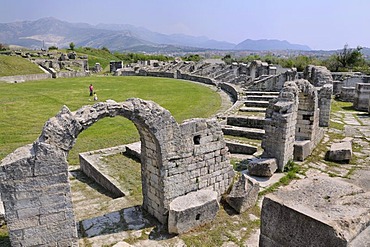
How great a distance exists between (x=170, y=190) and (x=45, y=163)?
10.1 feet

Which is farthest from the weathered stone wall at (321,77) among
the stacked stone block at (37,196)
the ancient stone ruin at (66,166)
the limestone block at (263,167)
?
the stacked stone block at (37,196)

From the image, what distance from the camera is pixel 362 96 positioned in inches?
806

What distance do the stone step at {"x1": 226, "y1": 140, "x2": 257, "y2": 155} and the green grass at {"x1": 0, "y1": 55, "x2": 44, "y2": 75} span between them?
41121mm

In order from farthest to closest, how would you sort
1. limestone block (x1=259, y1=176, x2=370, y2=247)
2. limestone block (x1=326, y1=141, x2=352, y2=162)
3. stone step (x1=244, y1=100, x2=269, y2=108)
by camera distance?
1. stone step (x1=244, y1=100, x2=269, y2=108)
2. limestone block (x1=326, y1=141, x2=352, y2=162)
3. limestone block (x1=259, y1=176, x2=370, y2=247)

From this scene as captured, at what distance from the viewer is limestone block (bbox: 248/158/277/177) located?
10.0 m

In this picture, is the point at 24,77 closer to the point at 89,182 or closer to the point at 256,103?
the point at 256,103

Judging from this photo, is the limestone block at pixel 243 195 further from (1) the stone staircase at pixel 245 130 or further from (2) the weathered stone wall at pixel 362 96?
(2) the weathered stone wall at pixel 362 96

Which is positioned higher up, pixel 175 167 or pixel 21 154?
pixel 21 154

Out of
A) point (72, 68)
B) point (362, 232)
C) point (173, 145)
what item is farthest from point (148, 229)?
point (72, 68)

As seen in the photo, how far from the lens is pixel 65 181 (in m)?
5.89

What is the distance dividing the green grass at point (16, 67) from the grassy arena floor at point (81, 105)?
622 inches

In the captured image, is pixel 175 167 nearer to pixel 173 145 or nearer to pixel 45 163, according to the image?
pixel 173 145

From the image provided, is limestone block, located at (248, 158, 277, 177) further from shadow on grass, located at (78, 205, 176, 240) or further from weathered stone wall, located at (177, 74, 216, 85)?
weathered stone wall, located at (177, 74, 216, 85)

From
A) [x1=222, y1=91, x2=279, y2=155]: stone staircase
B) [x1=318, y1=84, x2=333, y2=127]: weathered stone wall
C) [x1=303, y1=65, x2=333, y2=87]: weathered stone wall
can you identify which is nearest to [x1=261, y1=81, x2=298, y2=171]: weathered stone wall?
[x1=222, y1=91, x2=279, y2=155]: stone staircase
